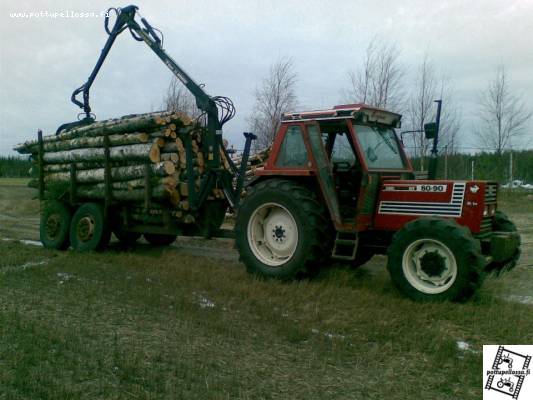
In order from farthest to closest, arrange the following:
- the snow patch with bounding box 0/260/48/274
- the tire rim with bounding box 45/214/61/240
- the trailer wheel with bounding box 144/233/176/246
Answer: the trailer wheel with bounding box 144/233/176/246, the tire rim with bounding box 45/214/61/240, the snow patch with bounding box 0/260/48/274

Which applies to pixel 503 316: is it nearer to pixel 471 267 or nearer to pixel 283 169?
pixel 471 267

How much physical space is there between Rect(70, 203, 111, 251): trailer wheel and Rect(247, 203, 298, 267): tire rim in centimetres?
367

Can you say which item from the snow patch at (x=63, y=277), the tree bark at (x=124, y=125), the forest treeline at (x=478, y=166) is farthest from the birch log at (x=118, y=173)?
the forest treeline at (x=478, y=166)

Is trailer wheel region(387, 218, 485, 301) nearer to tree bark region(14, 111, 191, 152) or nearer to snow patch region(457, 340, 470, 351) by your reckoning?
snow patch region(457, 340, 470, 351)

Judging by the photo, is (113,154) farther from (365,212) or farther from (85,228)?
(365,212)

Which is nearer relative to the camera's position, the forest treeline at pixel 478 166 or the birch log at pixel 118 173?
the birch log at pixel 118 173

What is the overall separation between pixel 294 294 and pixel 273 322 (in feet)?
3.47

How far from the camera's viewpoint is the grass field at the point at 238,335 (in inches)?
158

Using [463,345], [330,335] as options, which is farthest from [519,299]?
[330,335]

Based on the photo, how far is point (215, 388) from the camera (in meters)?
3.93

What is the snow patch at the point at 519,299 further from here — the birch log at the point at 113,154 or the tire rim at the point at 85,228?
the tire rim at the point at 85,228

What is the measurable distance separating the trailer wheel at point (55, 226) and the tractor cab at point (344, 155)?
4911 millimetres

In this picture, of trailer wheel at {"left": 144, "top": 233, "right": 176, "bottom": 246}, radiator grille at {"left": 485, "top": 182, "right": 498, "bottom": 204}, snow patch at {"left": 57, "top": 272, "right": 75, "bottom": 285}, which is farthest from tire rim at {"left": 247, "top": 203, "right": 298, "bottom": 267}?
trailer wheel at {"left": 144, "top": 233, "right": 176, "bottom": 246}

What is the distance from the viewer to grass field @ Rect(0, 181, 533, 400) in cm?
402
